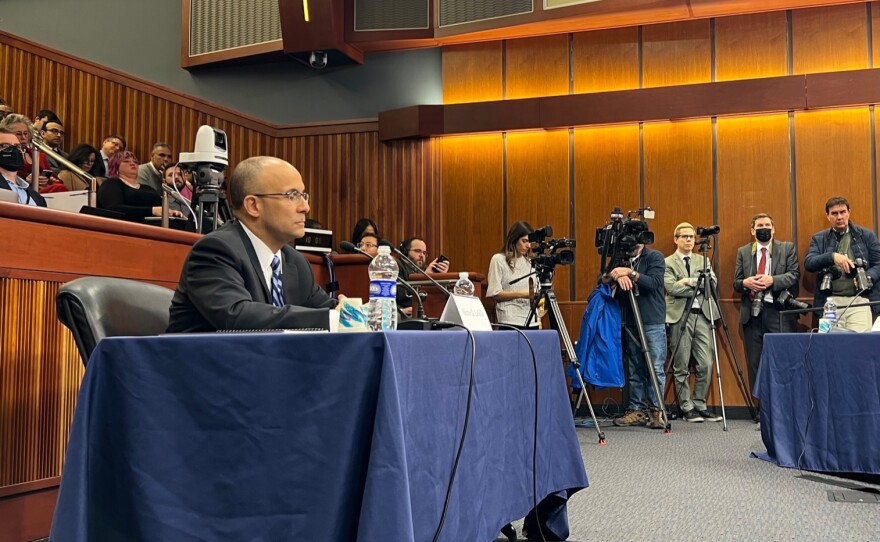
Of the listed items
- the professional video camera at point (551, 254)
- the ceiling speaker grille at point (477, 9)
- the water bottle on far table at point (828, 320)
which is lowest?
the water bottle on far table at point (828, 320)

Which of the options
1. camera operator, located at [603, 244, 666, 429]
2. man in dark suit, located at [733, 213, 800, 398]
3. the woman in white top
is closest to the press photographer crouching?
camera operator, located at [603, 244, 666, 429]

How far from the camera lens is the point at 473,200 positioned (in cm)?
725

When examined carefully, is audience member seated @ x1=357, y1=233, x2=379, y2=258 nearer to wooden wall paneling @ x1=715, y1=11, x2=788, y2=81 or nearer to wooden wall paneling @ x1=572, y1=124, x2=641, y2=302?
wooden wall paneling @ x1=572, y1=124, x2=641, y2=302

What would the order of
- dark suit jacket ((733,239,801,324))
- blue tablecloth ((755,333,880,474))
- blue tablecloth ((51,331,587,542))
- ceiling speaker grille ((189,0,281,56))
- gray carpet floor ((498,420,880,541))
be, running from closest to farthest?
1. blue tablecloth ((51,331,587,542))
2. gray carpet floor ((498,420,880,541))
3. blue tablecloth ((755,333,880,474))
4. dark suit jacket ((733,239,801,324))
5. ceiling speaker grille ((189,0,281,56))

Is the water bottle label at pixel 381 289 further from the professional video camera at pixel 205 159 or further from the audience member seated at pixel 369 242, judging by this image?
the audience member seated at pixel 369 242

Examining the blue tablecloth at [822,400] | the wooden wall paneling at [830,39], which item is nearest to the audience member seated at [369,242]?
the blue tablecloth at [822,400]

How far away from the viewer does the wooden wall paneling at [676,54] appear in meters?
6.76

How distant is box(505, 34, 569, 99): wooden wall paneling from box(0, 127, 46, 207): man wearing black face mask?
175 inches

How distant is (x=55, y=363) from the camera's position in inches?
102

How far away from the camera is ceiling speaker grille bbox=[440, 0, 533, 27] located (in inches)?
270

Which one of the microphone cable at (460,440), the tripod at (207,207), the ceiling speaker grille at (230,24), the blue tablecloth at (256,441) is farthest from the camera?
the ceiling speaker grille at (230,24)

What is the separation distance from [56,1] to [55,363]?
6720 mm

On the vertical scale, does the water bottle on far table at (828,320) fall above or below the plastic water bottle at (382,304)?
below

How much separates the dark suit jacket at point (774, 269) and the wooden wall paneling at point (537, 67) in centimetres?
199
